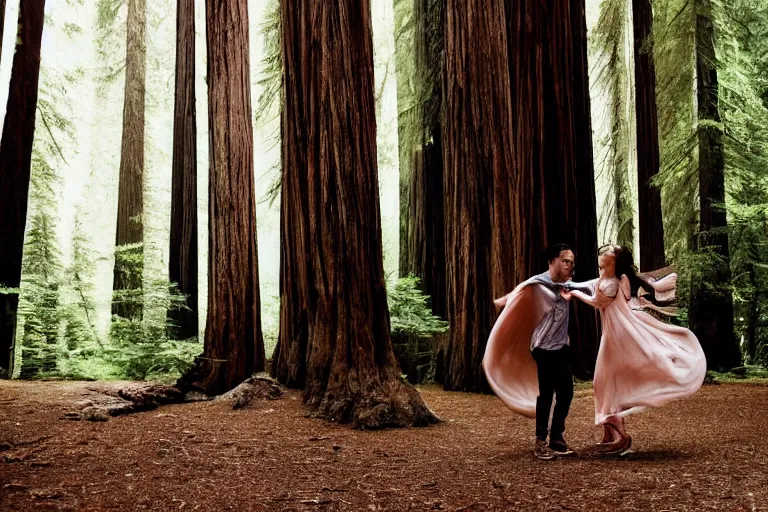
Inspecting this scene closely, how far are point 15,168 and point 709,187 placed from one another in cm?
1161

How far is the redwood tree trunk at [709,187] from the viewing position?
1143cm

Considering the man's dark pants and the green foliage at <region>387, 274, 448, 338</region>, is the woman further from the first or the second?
the green foliage at <region>387, 274, 448, 338</region>

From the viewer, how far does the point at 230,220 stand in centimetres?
969

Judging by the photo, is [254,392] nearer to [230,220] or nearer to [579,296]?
[230,220]

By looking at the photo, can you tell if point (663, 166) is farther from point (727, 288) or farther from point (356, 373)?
point (356, 373)

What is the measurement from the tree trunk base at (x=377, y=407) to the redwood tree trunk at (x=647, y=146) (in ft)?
23.6

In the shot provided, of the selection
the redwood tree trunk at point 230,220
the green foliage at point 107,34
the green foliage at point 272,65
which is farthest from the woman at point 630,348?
the green foliage at point 107,34

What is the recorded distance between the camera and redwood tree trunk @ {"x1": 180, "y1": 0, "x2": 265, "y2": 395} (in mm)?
9383

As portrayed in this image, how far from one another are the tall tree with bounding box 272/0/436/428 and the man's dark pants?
1705mm

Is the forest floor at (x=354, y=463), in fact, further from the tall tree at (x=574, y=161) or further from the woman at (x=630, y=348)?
the tall tree at (x=574, y=161)

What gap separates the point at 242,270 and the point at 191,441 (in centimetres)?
398

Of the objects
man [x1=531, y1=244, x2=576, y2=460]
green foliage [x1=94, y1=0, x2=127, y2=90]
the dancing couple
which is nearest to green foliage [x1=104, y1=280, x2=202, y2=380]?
green foliage [x1=94, y1=0, x2=127, y2=90]

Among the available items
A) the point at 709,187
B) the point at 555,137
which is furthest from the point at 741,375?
the point at 555,137

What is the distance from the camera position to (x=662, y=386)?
5.50 metres
